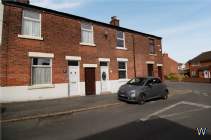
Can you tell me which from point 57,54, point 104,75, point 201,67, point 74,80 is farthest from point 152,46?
point 201,67

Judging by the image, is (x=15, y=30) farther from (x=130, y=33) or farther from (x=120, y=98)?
(x=130, y=33)

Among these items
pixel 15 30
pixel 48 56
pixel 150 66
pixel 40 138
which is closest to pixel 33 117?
pixel 40 138

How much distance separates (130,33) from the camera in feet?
58.5

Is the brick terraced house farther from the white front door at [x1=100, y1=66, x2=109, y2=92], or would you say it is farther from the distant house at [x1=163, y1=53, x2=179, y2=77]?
the distant house at [x1=163, y1=53, x2=179, y2=77]

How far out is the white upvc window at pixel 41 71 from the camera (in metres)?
11.2

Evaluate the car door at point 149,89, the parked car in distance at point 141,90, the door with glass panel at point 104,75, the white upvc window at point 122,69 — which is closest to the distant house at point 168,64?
A: the white upvc window at point 122,69

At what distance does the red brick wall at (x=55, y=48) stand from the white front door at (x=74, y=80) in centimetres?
40

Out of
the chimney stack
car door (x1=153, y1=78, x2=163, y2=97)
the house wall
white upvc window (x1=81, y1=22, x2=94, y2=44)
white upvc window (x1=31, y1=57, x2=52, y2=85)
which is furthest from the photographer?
the house wall

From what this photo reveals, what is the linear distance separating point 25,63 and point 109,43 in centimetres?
774

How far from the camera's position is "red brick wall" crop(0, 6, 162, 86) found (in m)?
10.2

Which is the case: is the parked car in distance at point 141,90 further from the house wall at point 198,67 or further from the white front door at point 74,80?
the house wall at point 198,67

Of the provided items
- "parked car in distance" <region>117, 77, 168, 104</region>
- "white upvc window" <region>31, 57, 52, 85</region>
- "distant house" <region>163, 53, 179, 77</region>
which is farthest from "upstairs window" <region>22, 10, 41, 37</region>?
"distant house" <region>163, 53, 179, 77</region>

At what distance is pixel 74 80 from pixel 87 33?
4175mm

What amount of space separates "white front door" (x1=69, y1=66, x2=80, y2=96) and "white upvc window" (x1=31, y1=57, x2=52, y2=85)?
168 cm
